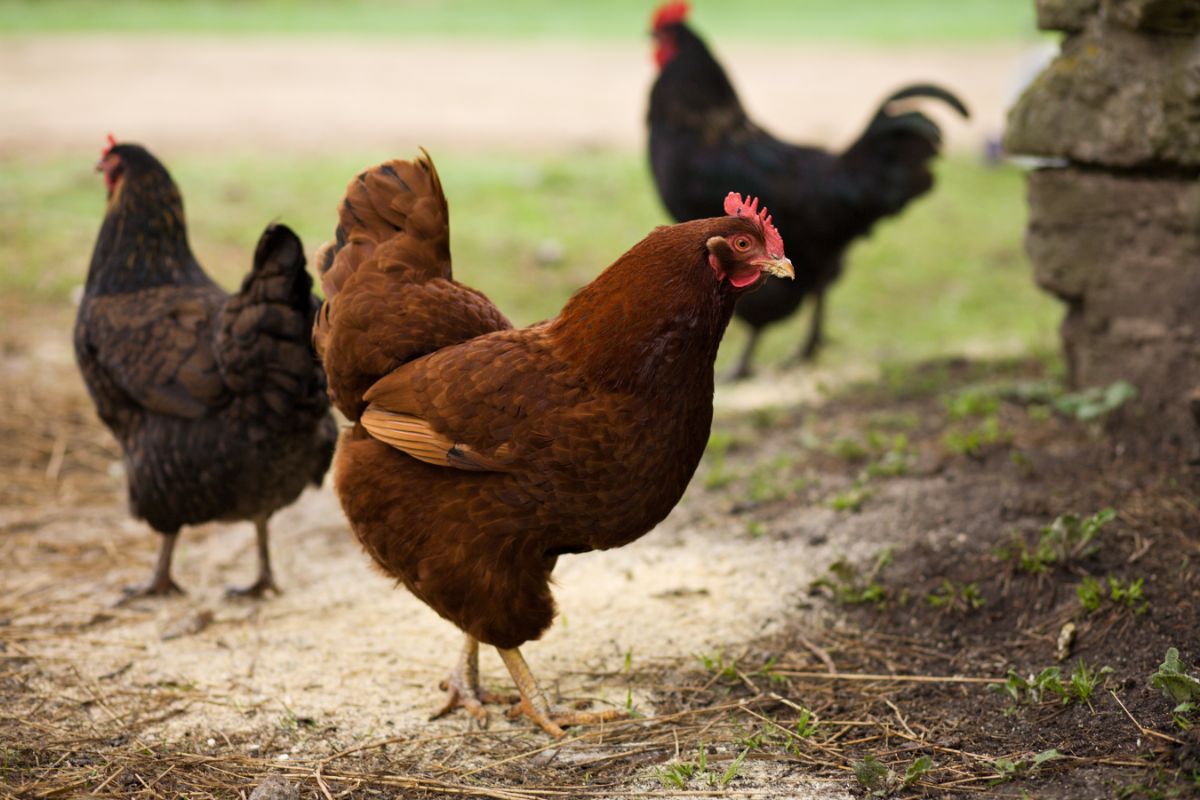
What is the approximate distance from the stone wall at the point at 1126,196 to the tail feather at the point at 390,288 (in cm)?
259

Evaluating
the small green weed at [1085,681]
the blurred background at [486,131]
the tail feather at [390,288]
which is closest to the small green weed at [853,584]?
the small green weed at [1085,681]

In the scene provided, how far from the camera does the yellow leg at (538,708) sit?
11.3 ft

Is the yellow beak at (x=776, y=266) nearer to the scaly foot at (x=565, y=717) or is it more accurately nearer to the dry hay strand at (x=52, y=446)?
the scaly foot at (x=565, y=717)

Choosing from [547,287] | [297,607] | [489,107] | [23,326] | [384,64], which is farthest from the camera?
[384,64]

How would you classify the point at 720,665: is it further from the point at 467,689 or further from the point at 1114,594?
the point at 1114,594

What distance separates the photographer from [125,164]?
4711 mm

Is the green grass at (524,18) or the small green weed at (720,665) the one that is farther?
the green grass at (524,18)

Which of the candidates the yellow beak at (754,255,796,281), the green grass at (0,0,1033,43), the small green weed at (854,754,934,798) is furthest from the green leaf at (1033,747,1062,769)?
the green grass at (0,0,1033,43)

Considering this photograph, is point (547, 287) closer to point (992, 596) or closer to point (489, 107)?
point (992, 596)

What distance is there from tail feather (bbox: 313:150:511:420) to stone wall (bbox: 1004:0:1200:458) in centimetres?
259

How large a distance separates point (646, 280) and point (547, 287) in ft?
16.5

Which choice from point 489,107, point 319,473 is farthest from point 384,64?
point 319,473

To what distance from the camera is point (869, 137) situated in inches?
270

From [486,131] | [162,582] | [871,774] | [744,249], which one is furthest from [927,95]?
[486,131]
